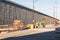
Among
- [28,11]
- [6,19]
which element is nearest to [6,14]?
[6,19]

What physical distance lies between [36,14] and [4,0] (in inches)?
1480

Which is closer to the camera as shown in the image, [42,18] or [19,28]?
[19,28]

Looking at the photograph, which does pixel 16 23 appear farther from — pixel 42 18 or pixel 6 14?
pixel 42 18

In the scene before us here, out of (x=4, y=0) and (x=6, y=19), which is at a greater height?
(x=4, y=0)

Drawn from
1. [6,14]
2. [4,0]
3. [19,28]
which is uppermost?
[4,0]

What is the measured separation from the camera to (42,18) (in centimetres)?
9862

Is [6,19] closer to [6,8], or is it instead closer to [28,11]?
[6,8]

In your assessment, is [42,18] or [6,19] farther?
[42,18]

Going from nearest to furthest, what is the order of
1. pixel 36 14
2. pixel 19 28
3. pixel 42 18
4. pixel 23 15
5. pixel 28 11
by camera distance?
pixel 19 28 < pixel 23 15 < pixel 28 11 < pixel 36 14 < pixel 42 18

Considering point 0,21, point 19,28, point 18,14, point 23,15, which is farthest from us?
point 23,15

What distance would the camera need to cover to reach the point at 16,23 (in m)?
52.9

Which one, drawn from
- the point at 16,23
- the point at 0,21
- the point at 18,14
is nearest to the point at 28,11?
the point at 18,14

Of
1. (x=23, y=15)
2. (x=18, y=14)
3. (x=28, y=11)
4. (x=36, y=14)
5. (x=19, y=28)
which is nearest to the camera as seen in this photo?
(x=19, y=28)

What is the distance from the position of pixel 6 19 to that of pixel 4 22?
116cm
